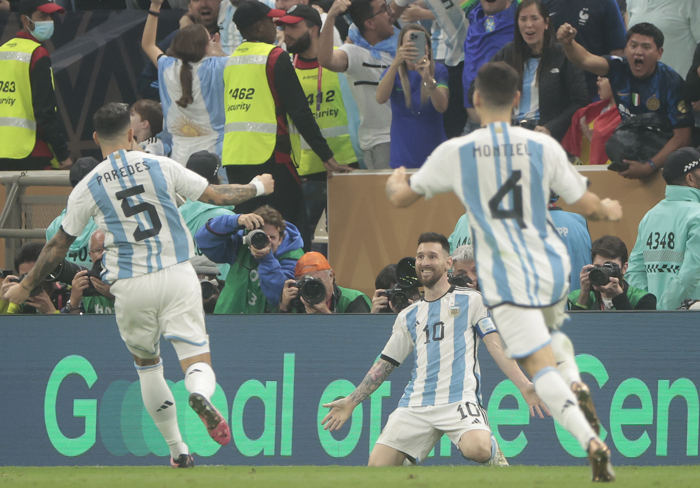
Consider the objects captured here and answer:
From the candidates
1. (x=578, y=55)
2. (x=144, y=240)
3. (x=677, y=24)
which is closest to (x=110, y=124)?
(x=144, y=240)

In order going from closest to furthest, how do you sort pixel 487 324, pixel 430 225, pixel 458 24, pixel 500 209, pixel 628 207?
1. pixel 500 209
2. pixel 487 324
3. pixel 628 207
4. pixel 430 225
5. pixel 458 24

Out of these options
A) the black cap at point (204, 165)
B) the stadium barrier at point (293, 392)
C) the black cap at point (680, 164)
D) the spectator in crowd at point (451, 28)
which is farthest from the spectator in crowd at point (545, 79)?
the black cap at point (204, 165)

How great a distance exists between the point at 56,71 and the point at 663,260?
8155 mm

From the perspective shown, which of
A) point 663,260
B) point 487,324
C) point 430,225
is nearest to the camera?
point 487,324

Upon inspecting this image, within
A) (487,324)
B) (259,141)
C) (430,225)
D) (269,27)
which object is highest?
(269,27)

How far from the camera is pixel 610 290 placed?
6887 millimetres

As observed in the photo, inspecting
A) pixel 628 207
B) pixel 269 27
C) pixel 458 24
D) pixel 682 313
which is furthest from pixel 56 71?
pixel 682 313

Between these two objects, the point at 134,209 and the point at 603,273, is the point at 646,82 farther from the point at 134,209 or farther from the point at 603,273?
the point at 134,209

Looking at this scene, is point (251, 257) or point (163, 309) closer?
point (163, 309)

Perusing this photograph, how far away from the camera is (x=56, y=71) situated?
1209 centimetres

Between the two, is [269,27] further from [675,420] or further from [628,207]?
[675,420]

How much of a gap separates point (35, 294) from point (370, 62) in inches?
144

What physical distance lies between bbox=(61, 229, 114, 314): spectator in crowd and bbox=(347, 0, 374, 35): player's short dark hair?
3.11m

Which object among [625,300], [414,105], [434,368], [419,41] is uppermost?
[419,41]
